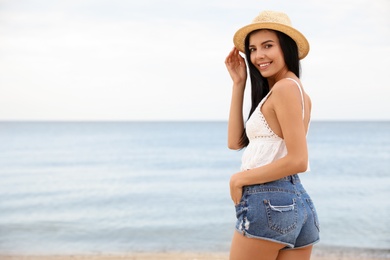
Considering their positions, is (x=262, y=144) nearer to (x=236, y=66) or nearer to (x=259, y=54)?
(x=259, y=54)

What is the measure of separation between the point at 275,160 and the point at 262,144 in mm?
90

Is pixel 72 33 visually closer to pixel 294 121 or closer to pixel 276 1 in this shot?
pixel 276 1

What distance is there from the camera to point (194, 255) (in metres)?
8.38

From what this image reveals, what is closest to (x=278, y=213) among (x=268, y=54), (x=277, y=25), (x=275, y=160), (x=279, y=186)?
(x=279, y=186)

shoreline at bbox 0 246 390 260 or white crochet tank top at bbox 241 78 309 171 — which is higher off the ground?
white crochet tank top at bbox 241 78 309 171

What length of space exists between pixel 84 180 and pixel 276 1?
111ft

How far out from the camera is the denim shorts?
213 cm

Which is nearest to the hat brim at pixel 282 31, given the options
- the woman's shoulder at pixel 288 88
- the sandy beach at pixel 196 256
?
the woman's shoulder at pixel 288 88

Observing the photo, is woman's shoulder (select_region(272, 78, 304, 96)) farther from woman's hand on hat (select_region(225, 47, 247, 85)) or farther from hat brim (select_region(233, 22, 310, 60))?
woman's hand on hat (select_region(225, 47, 247, 85))

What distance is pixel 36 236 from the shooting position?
10305 millimetres

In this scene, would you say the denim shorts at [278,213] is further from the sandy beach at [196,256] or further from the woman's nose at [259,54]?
the sandy beach at [196,256]

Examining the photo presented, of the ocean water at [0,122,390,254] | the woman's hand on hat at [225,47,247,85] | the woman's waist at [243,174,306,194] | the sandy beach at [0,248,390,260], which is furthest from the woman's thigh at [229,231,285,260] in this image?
the ocean water at [0,122,390,254]

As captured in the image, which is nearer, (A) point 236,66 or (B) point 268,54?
(B) point 268,54

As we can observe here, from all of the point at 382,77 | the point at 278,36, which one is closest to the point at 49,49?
the point at 382,77
